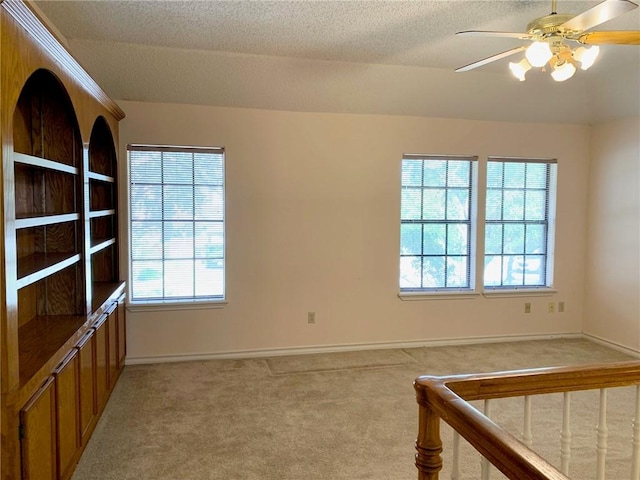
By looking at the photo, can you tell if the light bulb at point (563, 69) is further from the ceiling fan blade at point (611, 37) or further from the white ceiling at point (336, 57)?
the white ceiling at point (336, 57)

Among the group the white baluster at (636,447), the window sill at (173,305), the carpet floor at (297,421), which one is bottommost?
the carpet floor at (297,421)

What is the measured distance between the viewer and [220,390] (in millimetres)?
3689

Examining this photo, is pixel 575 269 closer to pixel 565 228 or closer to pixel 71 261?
pixel 565 228

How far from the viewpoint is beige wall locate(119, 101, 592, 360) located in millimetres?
4375

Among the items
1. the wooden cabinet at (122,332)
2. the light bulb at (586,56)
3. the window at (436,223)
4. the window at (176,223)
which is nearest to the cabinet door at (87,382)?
the wooden cabinet at (122,332)

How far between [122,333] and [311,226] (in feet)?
6.39

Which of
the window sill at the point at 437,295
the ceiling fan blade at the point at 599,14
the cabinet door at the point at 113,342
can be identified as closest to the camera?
the ceiling fan blade at the point at 599,14

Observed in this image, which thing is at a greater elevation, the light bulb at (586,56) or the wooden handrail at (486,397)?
the light bulb at (586,56)

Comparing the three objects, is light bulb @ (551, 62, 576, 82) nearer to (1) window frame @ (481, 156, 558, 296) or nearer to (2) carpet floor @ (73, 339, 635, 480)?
(2) carpet floor @ (73, 339, 635, 480)

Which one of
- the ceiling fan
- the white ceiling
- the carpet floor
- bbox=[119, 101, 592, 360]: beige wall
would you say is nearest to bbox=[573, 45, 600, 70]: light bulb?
the ceiling fan

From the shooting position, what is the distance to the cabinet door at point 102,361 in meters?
3.03

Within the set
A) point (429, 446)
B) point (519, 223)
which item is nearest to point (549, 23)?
point (429, 446)

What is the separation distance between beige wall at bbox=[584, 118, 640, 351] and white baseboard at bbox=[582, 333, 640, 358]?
3cm

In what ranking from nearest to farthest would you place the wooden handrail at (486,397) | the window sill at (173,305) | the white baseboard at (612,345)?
the wooden handrail at (486,397) < the window sill at (173,305) < the white baseboard at (612,345)
